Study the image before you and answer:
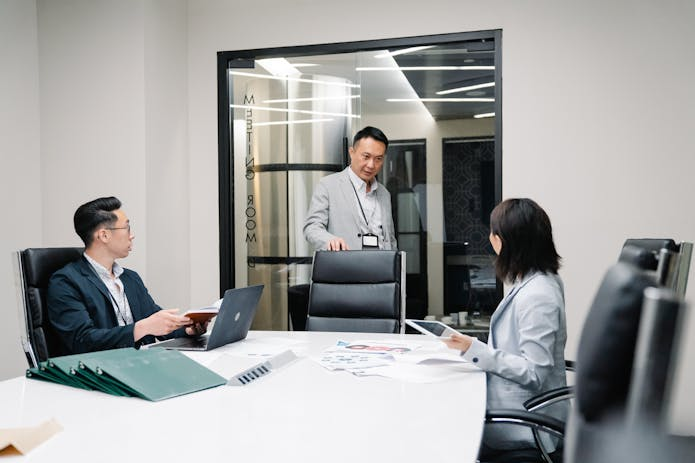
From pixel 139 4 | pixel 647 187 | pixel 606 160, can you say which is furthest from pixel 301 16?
pixel 647 187

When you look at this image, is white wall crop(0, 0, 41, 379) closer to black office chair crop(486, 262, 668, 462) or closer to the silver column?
the silver column

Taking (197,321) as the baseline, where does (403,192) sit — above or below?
above

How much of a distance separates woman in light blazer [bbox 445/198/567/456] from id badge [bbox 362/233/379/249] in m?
2.05

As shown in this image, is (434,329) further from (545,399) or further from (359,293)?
(359,293)

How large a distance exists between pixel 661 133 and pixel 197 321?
3236mm

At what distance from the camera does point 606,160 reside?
4.40 metres

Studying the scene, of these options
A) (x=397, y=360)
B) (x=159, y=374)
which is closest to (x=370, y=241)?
(x=397, y=360)

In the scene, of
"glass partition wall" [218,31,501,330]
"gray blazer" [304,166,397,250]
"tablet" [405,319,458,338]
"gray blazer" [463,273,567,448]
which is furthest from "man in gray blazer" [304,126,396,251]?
"gray blazer" [463,273,567,448]

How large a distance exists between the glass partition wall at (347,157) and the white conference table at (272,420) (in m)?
2.87

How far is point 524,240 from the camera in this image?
233 cm

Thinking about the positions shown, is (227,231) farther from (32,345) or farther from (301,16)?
(32,345)

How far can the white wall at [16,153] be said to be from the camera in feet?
14.5

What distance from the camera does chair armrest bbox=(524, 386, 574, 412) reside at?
2039 millimetres

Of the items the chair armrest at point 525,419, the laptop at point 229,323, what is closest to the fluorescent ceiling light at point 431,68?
the laptop at point 229,323
